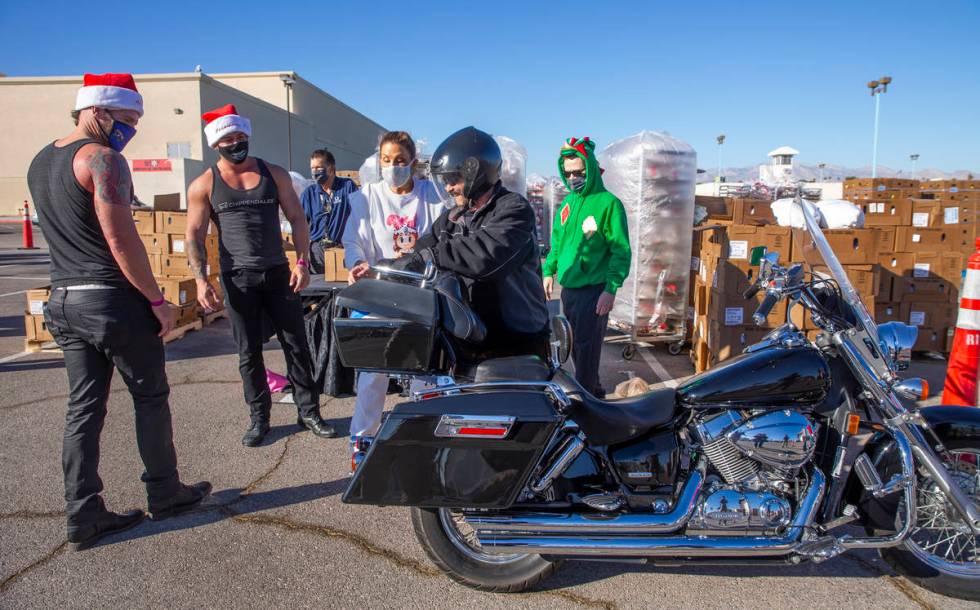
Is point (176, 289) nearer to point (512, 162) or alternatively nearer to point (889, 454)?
point (512, 162)

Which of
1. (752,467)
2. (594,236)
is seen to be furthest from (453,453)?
(594,236)

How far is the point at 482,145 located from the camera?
2645mm

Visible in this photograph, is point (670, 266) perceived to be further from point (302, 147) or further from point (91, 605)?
point (302, 147)

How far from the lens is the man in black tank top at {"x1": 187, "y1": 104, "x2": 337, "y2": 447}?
156 inches

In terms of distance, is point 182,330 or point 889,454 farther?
point 182,330

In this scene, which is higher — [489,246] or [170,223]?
[170,223]

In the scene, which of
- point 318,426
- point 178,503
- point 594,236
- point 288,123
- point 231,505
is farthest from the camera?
point 288,123

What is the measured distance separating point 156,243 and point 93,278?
5627 mm

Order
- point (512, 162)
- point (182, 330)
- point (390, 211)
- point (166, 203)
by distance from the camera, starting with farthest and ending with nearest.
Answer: point (512, 162) < point (166, 203) < point (182, 330) < point (390, 211)

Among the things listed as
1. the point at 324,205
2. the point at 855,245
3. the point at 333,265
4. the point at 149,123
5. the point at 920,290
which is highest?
the point at 149,123

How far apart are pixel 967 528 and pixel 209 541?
3239 mm

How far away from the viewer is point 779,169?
34.8m

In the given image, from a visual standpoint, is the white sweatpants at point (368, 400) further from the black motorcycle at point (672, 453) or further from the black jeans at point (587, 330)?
the black jeans at point (587, 330)

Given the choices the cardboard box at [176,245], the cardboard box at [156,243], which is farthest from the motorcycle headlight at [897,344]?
the cardboard box at [156,243]
